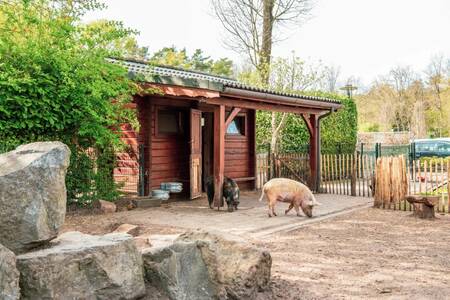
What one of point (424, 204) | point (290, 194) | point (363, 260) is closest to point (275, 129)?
point (290, 194)

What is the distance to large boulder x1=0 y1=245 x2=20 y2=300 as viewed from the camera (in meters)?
3.07

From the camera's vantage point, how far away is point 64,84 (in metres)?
9.34

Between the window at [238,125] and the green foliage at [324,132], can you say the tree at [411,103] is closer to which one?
the green foliage at [324,132]

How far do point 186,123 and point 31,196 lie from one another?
32.1 ft

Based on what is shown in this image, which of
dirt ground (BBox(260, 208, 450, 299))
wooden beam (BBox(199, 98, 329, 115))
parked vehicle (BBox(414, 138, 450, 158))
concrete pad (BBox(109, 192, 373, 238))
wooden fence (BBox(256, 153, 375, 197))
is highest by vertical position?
wooden beam (BBox(199, 98, 329, 115))

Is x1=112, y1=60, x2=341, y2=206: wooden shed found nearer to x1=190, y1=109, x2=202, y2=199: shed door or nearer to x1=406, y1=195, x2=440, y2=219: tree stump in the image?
x1=190, y1=109, x2=202, y2=199: shed door

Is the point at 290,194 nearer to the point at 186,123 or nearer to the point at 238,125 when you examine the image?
the point at 186,123

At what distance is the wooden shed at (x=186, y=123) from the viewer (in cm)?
1070

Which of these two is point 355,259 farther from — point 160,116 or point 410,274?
point 160,116

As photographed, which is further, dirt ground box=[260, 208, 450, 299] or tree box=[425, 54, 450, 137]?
tree box=[425, 54, 450, 137]

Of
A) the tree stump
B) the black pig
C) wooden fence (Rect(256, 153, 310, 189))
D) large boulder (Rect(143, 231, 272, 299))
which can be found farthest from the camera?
wooden fence (Rect(256, 153, 310, 189))

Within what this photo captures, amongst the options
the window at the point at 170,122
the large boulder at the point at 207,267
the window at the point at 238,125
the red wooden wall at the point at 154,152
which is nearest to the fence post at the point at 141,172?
the red wooden wall at the point at 154,152

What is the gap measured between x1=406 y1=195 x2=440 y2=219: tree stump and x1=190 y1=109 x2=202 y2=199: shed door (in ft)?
17.0

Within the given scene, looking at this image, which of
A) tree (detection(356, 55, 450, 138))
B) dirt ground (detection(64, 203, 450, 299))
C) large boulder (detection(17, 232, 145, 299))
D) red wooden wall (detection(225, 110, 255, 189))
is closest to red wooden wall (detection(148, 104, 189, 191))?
red wooden wall (detection(225, 110, 255, 189))
